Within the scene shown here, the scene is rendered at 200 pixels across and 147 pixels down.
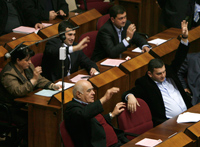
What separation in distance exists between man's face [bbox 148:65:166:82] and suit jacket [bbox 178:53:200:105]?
69 centimetres

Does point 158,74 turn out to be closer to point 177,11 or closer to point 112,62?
point 112,62

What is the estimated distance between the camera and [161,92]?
4547 mm

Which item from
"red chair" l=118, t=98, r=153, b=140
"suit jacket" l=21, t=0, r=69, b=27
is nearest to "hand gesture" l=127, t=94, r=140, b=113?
"red chair" l=118, t=98, r=153, b=140

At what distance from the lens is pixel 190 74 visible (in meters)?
5.14

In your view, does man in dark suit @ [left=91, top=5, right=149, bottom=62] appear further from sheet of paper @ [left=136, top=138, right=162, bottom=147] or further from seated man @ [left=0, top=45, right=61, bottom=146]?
sheet of paper @ [left=136, top=138, right=162, bottom=147]

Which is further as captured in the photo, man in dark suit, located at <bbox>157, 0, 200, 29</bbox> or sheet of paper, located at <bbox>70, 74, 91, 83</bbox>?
man in dark suit, located at <bbox>157, 0, 200, 29</bbox>

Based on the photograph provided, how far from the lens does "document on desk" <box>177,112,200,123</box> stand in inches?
156

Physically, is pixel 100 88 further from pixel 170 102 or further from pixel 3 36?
pixel 3 36

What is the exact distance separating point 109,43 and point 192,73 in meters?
1.07

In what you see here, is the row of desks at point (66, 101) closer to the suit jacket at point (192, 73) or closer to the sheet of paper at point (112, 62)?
the sheet of paper at point (112, 62)

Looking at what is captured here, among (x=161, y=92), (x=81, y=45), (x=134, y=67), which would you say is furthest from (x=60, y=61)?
(x=161, y=92)

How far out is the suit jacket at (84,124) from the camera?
11.7 feet

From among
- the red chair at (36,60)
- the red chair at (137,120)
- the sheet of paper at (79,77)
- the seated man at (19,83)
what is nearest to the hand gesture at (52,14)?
the red chair at (36,60)

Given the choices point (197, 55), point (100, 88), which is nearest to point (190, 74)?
point (197, 55)
